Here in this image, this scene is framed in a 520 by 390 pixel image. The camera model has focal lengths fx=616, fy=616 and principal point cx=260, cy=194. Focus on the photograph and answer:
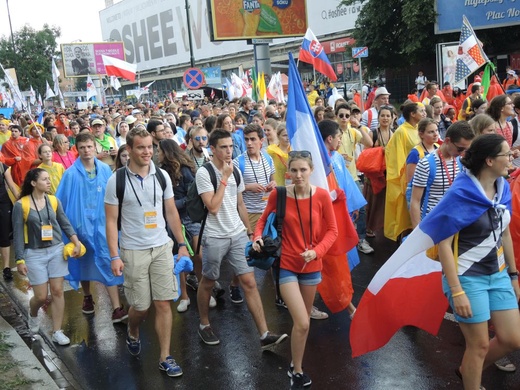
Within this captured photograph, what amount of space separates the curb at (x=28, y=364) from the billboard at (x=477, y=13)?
23.4 m

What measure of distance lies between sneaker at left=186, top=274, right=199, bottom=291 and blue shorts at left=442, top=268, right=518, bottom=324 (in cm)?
390

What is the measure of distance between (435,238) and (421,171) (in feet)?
5.47

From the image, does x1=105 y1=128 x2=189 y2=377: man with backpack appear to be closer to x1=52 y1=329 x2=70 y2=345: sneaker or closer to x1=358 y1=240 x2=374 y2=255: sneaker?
x1=52 y1=329 x2=70 y2=345: sneaker

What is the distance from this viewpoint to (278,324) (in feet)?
18.6

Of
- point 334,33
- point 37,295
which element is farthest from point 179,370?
point 334,33

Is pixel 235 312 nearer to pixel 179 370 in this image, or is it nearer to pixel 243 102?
pixel 179 370

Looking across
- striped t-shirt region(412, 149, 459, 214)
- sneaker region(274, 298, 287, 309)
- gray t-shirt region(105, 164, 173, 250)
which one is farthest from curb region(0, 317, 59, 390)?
striped t-shirt region(412, 149, 459, 214)

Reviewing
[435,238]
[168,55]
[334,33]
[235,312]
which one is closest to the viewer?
[435,238]

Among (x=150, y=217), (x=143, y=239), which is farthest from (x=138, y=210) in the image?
(x=143, y=239)

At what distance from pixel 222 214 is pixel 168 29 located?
68.6 metres

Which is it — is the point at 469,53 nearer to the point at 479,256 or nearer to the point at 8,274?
the point at 479,256

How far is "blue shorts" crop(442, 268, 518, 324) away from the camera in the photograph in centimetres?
351

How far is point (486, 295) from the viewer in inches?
140

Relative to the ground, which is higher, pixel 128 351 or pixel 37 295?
pixel 37 295
